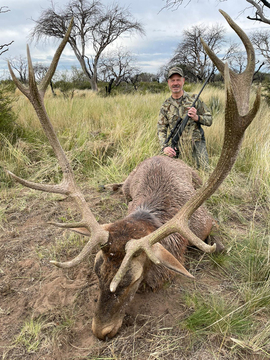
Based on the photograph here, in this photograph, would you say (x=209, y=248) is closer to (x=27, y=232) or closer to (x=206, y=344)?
(x=206, y=344)

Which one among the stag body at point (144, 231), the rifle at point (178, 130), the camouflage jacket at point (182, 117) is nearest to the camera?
the stag body at point (144, 231)

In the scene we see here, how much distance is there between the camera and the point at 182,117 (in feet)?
17.2

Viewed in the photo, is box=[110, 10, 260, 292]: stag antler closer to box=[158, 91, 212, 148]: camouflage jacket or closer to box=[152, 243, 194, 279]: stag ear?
box=[152, 243, 194, 279]: stag ear

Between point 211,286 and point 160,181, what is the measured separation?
3.89ft

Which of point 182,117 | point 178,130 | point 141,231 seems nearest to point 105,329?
point 141,231

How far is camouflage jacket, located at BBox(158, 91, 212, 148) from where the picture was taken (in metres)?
5.12

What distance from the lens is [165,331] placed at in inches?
77.5

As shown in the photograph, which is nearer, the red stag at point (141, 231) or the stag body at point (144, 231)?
the red stag at point (141, 231)

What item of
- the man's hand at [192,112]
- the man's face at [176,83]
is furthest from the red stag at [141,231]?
the man's face at [176,83]

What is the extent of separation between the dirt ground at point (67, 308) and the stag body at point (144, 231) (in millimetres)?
152

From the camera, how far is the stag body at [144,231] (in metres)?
1.81

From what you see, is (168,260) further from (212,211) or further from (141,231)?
(212,211)

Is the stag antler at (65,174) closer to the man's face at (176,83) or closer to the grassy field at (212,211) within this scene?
the grassy field at (212,211)

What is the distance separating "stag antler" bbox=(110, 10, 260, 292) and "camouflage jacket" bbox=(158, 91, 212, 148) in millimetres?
3007
